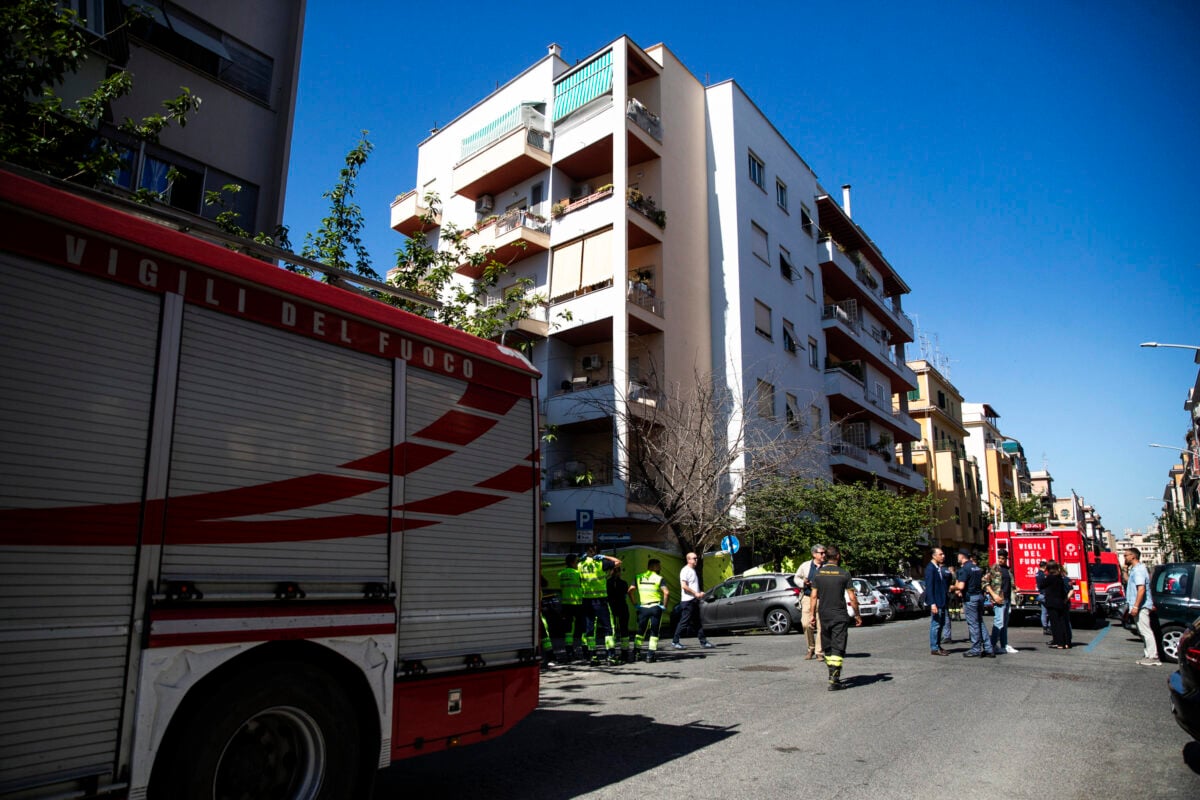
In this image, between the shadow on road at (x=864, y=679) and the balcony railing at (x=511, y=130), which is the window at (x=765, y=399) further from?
the shadow on road at (x=864, y=679)

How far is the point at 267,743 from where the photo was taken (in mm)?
3887

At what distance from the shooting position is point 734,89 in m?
30.6

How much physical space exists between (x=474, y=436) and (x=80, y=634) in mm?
2507

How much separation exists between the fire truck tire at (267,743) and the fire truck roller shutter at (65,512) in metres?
0.30

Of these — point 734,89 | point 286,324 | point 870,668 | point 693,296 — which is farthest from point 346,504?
point 734,89

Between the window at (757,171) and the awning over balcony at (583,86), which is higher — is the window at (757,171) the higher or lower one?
the lower one

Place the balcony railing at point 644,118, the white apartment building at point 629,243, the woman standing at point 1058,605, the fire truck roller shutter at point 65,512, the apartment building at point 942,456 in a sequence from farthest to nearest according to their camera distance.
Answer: the apartment building at point 942,456, the balcony railing at point 644,118, the white apartment building at point 629,243, the woman standing at point 1058,605, the fire truck roller shutter at point 65,512

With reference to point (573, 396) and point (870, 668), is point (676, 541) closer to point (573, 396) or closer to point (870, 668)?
point (573, 396)

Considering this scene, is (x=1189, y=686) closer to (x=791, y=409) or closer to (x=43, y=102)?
(x=43, y=102)

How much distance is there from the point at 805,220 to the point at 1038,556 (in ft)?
60.1

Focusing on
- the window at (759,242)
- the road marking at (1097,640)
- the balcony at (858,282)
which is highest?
the balcony at (858,282)

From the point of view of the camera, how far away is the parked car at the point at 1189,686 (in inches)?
210

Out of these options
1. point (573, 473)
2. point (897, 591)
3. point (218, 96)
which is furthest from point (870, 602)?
point (218, 96)

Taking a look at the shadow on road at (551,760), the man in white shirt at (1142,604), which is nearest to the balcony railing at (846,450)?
the man in white shirt at (1142,604)
